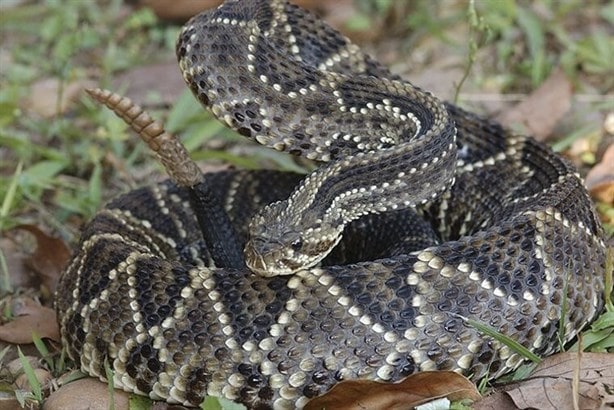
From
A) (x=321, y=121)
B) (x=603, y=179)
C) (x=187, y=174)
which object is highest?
(x=321, y=121)

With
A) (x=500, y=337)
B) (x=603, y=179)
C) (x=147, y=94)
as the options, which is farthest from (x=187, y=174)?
(x=147, y=94)

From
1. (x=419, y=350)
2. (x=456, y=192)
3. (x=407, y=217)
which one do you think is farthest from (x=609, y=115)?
(x=419, y=350)

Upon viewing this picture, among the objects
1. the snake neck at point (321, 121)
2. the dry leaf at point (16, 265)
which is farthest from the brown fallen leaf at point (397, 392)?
the dry leaf at point (16, 265)

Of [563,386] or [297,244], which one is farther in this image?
[297,244]

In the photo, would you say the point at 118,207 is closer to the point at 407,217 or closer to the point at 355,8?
the point at 407,217

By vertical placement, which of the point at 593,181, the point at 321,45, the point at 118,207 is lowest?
the point at 593,181

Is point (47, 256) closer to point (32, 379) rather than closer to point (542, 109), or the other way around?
point (32, 379)
